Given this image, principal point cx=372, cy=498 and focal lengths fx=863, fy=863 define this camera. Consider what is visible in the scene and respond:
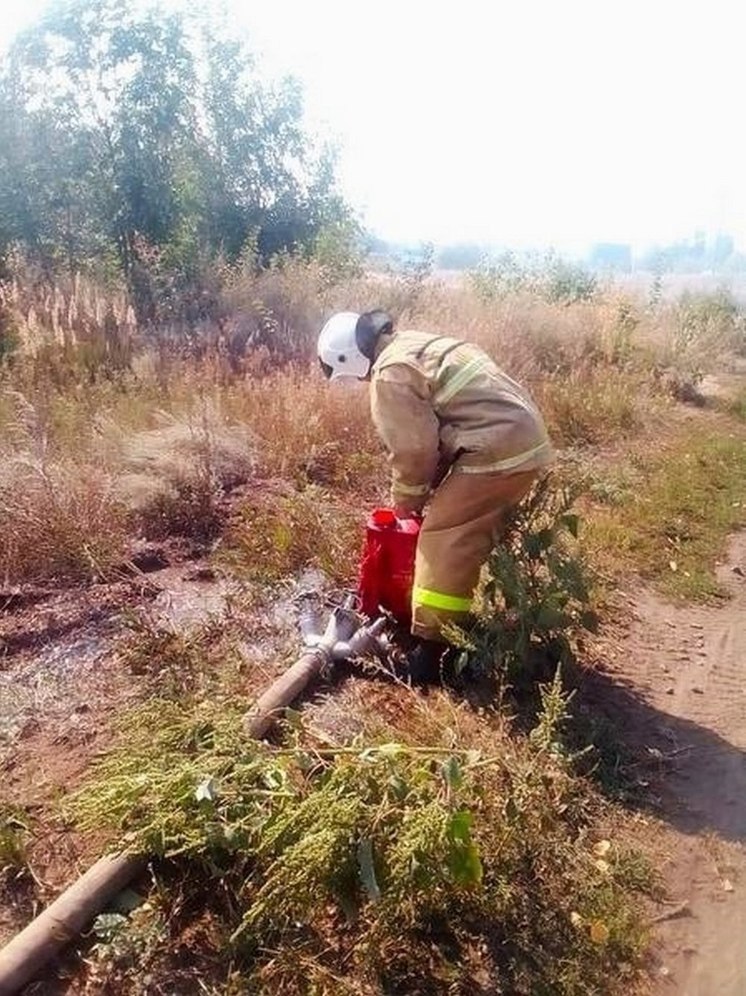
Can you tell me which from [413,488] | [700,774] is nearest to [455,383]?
[413,488]

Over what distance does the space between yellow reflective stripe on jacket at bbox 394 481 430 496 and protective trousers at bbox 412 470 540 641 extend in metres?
0.05

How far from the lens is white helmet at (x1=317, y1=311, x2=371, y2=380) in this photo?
3959 millimetres

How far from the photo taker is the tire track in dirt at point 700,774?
103 inches

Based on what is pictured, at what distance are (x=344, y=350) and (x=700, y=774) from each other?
236 centimetres

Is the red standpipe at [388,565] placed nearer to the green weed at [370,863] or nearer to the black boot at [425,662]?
the black boot at [425,662]

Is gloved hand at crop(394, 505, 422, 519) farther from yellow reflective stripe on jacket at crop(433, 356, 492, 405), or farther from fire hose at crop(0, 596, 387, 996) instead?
fire hose at crop(0, 596, 387, 996)

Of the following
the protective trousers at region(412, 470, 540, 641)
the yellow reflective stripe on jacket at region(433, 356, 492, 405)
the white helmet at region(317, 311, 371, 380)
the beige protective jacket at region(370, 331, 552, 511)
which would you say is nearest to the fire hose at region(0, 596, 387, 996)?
the protective trousers at region(412, 470, 540, 641)

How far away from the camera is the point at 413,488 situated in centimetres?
382

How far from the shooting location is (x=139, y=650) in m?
3.78

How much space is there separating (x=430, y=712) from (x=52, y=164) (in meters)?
9.09

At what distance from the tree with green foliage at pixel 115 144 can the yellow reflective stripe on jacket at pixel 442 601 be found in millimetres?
7426

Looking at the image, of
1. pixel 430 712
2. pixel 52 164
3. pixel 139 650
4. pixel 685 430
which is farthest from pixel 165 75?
pixel 430 712

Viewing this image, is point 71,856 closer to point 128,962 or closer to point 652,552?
point 128,962

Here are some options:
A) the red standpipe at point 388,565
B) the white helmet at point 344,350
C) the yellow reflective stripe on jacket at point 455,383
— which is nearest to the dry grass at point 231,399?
the red standpipe at point 388,565
